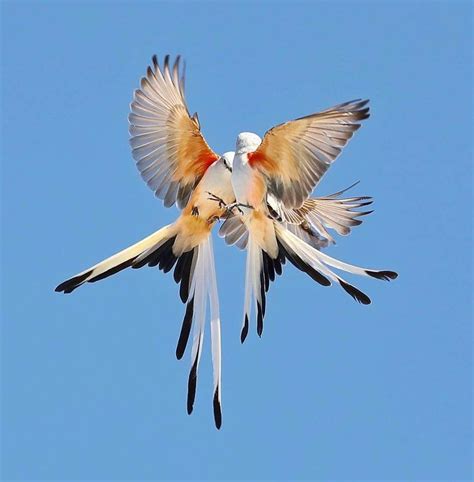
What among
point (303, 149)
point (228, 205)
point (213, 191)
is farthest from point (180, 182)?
point (303, 149)

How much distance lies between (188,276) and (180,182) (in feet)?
2.21

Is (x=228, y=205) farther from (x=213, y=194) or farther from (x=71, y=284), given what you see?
(x=71, y=284)

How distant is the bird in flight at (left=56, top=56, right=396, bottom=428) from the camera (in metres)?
6.72

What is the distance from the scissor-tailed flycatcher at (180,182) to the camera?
7.20 metres

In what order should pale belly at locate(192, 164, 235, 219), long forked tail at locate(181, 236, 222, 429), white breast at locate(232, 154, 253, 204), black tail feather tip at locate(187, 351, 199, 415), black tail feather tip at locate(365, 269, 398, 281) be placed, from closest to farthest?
black tail feather tip at locate(365, 269, 398, 281)
black tail feather tip at locate(187, 351, 199, 415)
long forked tail at locate(181, 236, 222, 429)
white breast at locate(232, 154, 253, 204)
pale belly at locate(192, 164, 235, 219)

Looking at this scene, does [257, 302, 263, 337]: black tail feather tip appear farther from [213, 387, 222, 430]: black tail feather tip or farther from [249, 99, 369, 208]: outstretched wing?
[249, 99, 369, 208]: outstretched wing

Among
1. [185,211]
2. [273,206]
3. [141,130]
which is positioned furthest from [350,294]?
[141,130]

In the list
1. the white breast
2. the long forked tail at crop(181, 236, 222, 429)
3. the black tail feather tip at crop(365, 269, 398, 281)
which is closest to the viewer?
the black tail feather tip at crop(365, 269, 398, 281)

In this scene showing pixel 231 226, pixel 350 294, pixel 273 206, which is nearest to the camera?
pixel 350 294

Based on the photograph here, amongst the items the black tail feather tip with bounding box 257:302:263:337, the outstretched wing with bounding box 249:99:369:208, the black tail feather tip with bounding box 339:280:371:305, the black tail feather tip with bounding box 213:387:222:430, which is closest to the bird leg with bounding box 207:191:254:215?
the outstretched wing with bounding box 249:99:369:208

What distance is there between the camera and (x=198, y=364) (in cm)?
692

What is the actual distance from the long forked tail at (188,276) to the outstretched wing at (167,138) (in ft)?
1.14

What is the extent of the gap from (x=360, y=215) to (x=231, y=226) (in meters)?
1.08

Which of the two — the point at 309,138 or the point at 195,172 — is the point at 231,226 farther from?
the point at 309,138
